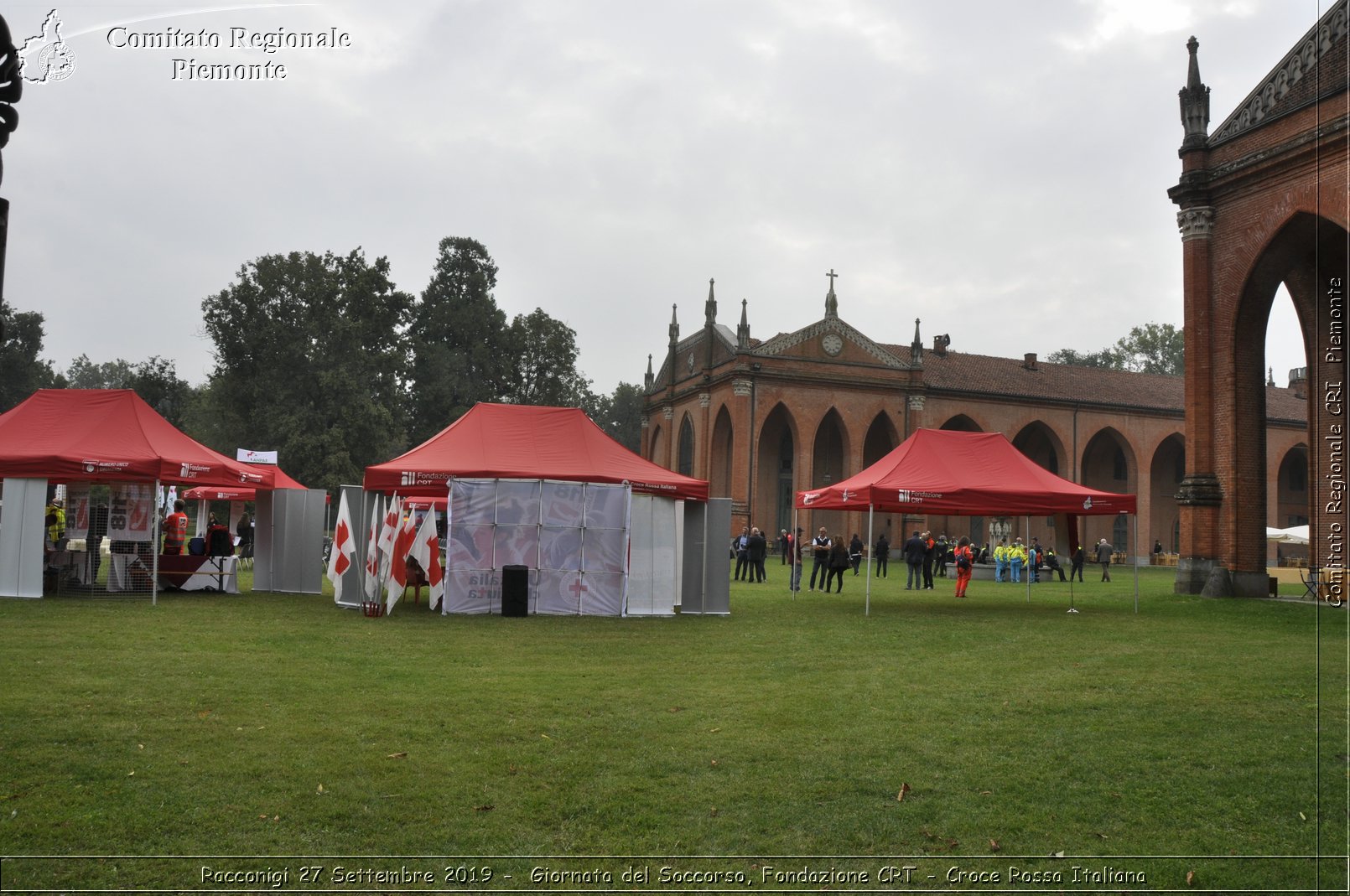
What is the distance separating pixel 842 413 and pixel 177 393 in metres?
35.8

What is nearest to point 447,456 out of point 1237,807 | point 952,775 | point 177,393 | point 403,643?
point 403,643

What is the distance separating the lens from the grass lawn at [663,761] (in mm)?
4945

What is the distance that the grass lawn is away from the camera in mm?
4945

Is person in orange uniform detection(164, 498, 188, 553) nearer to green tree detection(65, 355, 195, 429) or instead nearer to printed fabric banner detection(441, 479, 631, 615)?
printed fabric banner detection(441, 479, 631, 615)

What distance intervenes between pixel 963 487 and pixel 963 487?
0.05ft

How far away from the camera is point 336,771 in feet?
20.4

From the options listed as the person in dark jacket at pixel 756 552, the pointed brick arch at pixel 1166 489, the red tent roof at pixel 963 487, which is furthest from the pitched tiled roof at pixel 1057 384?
the red tent roof at pixel 963 487

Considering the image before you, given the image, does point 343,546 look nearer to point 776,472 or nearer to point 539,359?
point 776,472

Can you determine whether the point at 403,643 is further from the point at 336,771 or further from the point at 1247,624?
the point at 1247,624

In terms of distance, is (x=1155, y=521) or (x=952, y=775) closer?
(x=952, y=775)

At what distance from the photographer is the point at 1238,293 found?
21.0 m

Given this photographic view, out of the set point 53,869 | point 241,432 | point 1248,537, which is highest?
point 241,432

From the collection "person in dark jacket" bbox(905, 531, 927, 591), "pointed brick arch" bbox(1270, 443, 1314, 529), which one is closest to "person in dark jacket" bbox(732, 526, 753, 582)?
"person in dark jacket" bbox(905, 531, 927, 591)

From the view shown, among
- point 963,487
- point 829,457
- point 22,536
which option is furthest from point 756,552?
point 829,457
